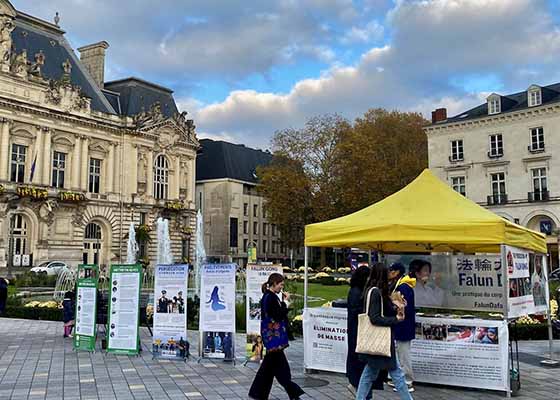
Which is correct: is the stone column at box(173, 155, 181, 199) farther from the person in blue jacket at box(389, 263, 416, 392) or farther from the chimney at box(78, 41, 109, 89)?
the person in blue jacket at box(389, 263, 416, 392)

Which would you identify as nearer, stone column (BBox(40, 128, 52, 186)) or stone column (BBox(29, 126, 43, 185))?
stone column (BBox(29, 126, 43, 185))

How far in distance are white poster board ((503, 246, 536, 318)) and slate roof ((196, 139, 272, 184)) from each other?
206 ft

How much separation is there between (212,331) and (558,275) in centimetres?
2895

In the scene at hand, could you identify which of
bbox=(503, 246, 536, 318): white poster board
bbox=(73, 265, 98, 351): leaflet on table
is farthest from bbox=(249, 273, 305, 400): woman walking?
bbox=(73, 265, 98, 351): leaflet on table

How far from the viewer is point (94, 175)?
53344mm

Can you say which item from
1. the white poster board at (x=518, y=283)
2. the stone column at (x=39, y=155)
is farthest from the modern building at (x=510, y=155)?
the white poster board at (x=518, y=283)

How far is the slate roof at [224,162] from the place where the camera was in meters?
72.8

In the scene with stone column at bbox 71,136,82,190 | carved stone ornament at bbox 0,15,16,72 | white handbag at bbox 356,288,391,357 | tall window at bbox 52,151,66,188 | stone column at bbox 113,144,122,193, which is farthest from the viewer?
stone column at bbox 113,144,122,193

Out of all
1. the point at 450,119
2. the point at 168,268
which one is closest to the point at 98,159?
the point at 450,119

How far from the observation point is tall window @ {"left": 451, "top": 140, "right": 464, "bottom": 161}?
48.7 metres

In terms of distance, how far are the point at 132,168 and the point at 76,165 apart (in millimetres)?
6429

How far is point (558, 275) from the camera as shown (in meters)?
33.7

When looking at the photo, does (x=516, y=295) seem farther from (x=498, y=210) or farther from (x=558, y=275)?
(x=498, y=210)

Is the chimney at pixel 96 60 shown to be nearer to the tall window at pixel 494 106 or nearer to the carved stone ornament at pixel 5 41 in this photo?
the carved stone ornament at pixel 5 41
